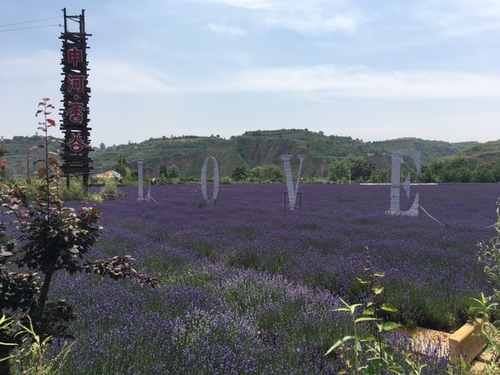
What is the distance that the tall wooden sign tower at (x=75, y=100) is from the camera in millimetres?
15414

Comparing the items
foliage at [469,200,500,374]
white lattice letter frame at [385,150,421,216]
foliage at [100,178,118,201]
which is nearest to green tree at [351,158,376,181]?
foliage at [100,178,118,201]

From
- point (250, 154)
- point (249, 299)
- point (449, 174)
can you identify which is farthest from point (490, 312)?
point (250, 154)

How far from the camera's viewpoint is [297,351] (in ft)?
7.11

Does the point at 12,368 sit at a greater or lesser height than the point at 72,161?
lesser

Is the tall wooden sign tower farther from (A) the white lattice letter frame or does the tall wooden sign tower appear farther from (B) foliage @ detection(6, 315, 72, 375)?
(B) foliage @ detection(6, 315, 72, 375)

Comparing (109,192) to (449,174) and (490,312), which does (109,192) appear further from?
(449,174)

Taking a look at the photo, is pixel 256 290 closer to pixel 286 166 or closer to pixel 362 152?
pixel 286 166

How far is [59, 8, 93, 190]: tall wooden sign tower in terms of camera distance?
1541 centimetres

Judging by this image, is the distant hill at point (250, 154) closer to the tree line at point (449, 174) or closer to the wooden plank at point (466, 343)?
the tree line at point (449, 174)

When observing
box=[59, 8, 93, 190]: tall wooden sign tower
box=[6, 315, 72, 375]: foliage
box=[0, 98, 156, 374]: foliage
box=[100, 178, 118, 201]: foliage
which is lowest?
box=[100, 178, 118, 201]: foliage

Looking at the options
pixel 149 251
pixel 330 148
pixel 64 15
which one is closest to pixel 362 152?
pixel 330 148

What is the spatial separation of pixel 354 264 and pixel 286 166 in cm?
724

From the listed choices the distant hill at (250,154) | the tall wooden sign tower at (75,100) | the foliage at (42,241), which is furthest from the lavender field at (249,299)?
the distant hill at (250,154)

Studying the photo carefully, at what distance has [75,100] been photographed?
15539 millimetres
